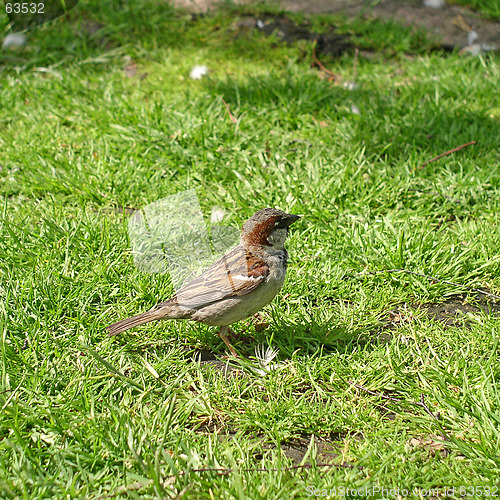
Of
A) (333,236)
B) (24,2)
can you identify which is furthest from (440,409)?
(24,2)

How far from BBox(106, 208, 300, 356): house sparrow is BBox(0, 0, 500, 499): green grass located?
29 cm

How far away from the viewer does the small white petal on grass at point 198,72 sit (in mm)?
6117

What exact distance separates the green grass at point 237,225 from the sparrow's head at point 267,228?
1.91 feet

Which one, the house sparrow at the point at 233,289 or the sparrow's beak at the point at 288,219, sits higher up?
the sparrow's beak at the point at 288,219

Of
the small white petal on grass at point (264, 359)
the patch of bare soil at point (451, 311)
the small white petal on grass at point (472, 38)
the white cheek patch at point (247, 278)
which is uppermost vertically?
the white cheek patch at point (247, 278)

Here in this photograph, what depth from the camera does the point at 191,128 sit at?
514 cm

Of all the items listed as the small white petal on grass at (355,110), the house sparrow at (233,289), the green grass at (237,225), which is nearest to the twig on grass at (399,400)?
the green grass at (237,225)

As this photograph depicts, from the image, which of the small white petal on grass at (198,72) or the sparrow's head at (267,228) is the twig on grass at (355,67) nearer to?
the small white petal on grass at (198,72)

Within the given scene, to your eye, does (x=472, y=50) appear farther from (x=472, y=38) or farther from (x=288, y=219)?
(x=288, y=219)

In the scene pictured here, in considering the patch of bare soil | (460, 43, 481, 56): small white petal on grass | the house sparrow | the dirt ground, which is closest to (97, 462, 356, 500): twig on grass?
the house sparrow

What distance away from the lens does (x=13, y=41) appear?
20.8 feet

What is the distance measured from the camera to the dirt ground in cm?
691

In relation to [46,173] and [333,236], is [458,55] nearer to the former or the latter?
[333,236]

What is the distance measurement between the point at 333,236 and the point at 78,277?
6.66 feet
